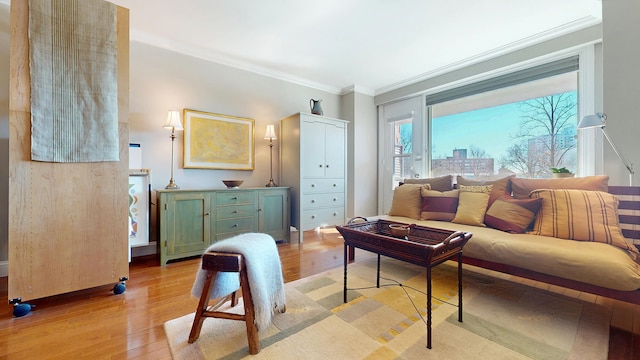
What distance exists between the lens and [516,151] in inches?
129

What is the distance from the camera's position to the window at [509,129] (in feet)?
9.63

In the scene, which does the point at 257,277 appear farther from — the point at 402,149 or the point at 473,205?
the point at 402,149

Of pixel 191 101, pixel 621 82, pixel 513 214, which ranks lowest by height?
pixel 513 214

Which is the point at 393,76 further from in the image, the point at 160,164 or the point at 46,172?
the point at 46,172

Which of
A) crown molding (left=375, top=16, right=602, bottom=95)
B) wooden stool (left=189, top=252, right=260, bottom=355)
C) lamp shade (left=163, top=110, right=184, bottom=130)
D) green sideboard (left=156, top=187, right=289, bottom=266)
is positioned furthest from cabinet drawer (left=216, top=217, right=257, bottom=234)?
crown molding (left=375, top=16, right=602, bottom=95)

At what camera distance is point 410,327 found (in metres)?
1.54

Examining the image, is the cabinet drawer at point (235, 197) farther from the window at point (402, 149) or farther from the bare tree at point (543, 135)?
the bare tree at point (543, 135)

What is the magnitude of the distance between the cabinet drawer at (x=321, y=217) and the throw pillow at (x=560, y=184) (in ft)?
7.48

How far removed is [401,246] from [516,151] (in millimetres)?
2855

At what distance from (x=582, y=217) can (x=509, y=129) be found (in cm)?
181

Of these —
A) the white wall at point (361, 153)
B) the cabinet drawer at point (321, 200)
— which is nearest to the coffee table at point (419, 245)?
the cabinet drawer at point (321, 200)

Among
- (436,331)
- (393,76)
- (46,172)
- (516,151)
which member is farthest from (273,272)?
(393,76)

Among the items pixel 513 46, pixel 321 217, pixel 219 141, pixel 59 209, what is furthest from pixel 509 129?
pixel 59 209

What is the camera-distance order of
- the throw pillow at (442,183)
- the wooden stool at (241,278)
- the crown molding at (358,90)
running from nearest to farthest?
the wooden stool at (241,278), the throw pillow at (442,183), the crown molding at (358,90)
